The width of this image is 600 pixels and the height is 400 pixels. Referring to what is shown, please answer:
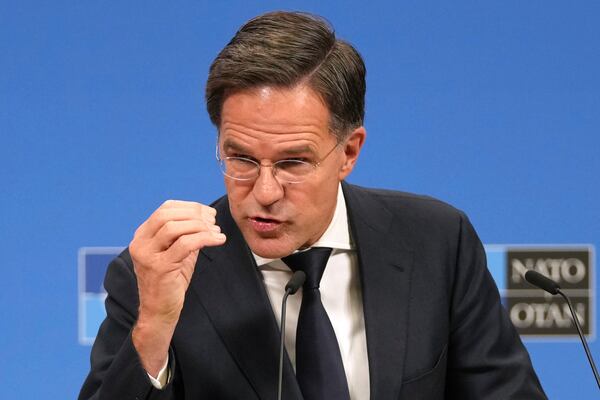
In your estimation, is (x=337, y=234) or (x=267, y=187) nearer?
(x=267, y=187)

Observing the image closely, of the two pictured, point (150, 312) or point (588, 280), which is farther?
point (588, 280)

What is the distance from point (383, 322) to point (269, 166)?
0.35 m

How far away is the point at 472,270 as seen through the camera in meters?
1.85

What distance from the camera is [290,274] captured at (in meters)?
1.76

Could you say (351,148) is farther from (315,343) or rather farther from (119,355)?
(119,355)

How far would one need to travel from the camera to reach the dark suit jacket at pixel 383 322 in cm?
168

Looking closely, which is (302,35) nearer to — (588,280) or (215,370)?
(215,370)

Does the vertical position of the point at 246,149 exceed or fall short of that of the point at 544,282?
it exceeds it

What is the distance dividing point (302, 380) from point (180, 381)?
0.20 meters

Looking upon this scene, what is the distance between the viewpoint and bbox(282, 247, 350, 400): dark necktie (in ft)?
5.49

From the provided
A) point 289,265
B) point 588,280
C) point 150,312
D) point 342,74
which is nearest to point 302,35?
point 342,74

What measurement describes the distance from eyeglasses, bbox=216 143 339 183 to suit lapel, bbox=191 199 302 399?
7.3 inches

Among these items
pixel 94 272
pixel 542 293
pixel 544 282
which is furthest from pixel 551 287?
pixel 94 272

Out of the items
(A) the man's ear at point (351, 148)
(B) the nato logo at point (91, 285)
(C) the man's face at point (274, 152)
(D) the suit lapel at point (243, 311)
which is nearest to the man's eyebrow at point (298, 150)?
(C) the man's face at point (274, 152)
